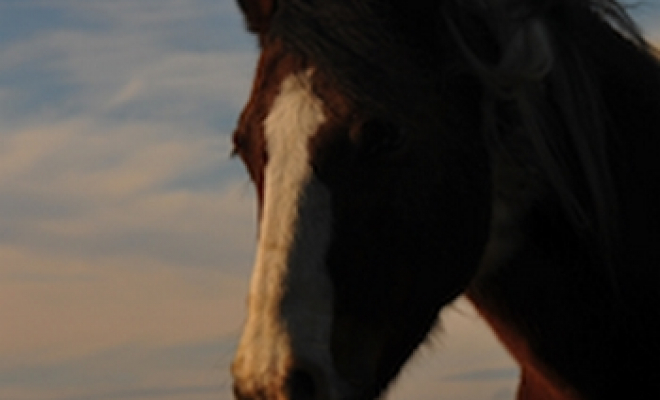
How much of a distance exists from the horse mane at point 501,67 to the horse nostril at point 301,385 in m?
0.86

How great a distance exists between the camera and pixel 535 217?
4793mm

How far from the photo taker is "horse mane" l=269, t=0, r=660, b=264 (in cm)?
459

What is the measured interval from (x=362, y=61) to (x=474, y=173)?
48 cm

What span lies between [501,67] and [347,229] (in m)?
0.73

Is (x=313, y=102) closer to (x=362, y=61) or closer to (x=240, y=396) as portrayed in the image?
(x=362, y=61)

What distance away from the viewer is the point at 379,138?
444 centimetres

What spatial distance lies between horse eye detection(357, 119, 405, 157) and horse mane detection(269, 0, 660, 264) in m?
0.08

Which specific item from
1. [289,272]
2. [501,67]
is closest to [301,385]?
[289,272]

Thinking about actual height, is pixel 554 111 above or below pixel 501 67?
below

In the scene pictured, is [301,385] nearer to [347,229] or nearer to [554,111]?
[347,229]

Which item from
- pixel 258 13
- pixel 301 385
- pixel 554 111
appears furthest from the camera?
pixel 258 13

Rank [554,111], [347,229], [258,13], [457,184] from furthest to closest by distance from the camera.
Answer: [258,13]
[554,111]
[457,184]
[347,229]

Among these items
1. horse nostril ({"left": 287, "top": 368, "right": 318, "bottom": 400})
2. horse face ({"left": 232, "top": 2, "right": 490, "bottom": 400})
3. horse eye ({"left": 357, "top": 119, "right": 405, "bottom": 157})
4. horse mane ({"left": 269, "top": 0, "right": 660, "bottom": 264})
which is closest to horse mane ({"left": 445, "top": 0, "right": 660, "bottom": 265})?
horse mane ({"left": 269, "top": 0, "right": 660, "bottom": 264})

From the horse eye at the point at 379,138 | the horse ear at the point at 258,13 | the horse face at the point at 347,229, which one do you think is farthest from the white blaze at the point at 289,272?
the horse ear at the point at 258,13
